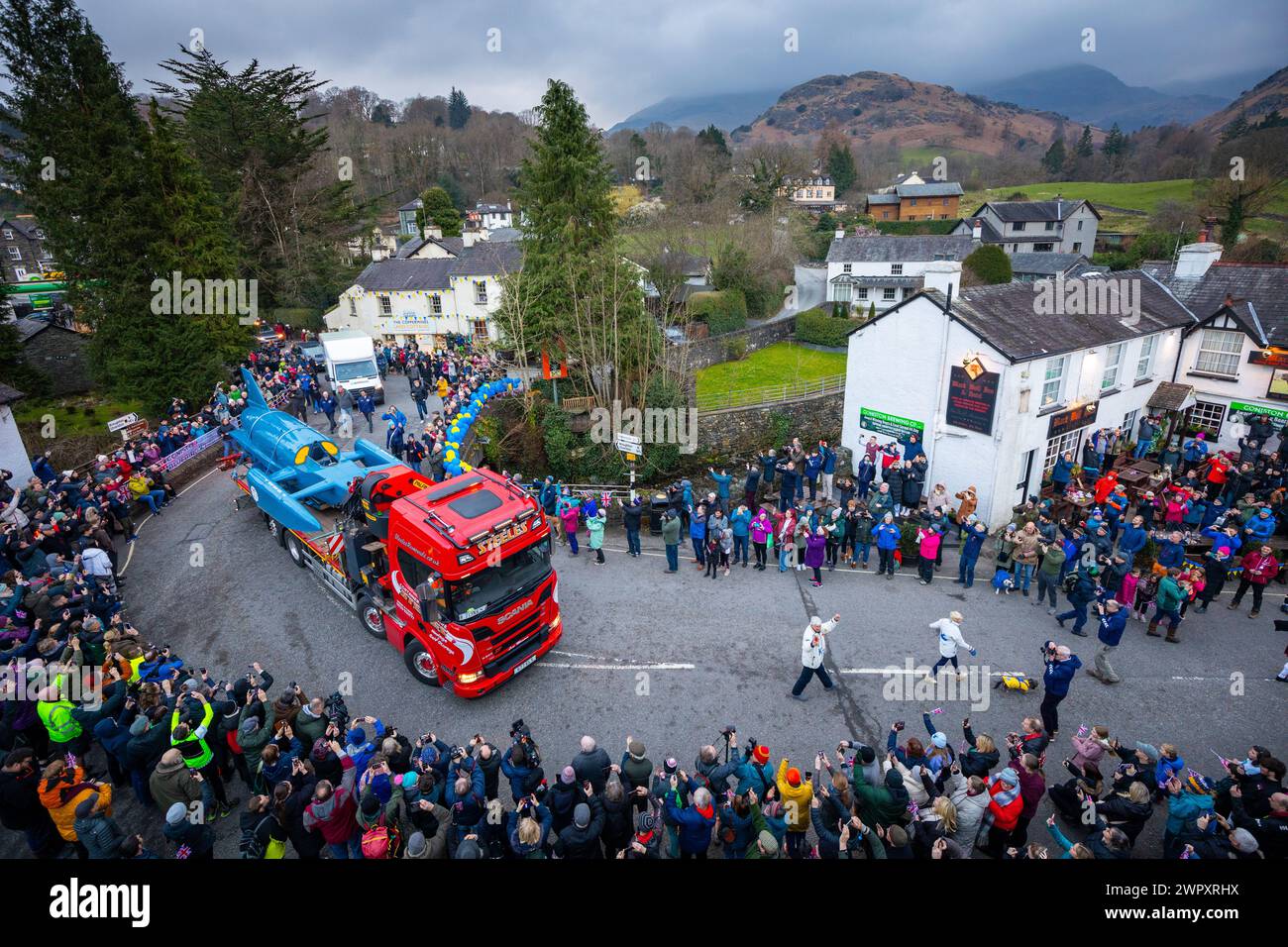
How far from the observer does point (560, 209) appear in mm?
24266

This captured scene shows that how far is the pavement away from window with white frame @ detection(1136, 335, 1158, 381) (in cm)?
1039

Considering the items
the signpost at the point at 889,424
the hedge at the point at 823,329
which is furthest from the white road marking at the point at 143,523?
the hedge at the point at 823,329

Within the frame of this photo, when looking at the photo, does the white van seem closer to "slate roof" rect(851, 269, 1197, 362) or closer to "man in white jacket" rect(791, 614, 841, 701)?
"slate roof" rect(851, 269, 1197, 362)

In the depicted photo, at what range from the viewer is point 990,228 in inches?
2292

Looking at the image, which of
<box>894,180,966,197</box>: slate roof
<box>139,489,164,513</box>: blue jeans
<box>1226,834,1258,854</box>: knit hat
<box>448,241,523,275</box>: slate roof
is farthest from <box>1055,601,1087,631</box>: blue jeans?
<box>894,180,966,197</box>: slate roof

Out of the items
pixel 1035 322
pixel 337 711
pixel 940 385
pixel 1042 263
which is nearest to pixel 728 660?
pixel 337 711

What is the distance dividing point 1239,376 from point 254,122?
50284 millimetres

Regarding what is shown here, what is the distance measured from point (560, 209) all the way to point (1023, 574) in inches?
791

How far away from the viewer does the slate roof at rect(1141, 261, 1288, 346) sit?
2006 cm

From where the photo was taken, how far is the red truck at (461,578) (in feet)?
30.6

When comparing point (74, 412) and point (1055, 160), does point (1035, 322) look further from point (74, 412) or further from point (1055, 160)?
point (1055, 160)

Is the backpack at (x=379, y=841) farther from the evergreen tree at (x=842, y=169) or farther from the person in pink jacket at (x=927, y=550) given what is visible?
the evergreen tree at (x=842, y=169)
